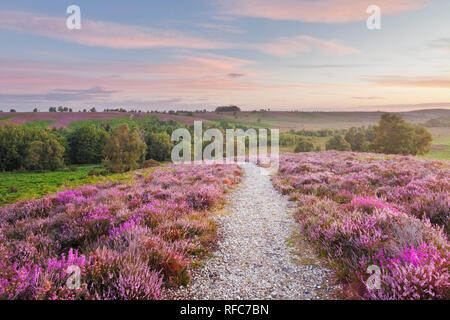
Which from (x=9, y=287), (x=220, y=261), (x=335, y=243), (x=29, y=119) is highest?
(x=29, y=119)

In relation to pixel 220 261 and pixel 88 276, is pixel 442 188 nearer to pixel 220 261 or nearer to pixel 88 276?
pixel 220 261

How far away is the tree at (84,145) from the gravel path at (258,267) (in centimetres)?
7767

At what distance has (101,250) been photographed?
4.00 meters

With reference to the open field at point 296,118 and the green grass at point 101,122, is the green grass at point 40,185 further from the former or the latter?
the open field at point 296,118

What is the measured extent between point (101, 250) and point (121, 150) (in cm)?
4800

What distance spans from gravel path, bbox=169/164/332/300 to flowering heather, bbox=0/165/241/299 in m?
0.44

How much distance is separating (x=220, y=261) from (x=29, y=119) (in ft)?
377

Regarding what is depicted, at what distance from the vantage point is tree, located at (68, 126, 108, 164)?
72.5 meters

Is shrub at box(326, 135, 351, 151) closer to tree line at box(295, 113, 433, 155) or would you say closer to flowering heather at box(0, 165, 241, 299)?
tree line at box(295, 113, 433, 155)

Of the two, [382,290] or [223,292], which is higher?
[382,290]

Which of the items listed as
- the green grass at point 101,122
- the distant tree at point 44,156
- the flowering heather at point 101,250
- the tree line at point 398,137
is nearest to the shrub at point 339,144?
the tree line at point 398,137

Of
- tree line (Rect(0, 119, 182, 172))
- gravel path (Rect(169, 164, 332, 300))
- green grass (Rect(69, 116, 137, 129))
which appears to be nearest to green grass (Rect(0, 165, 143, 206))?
tree line (Rect(0, 119, 182, 172))
